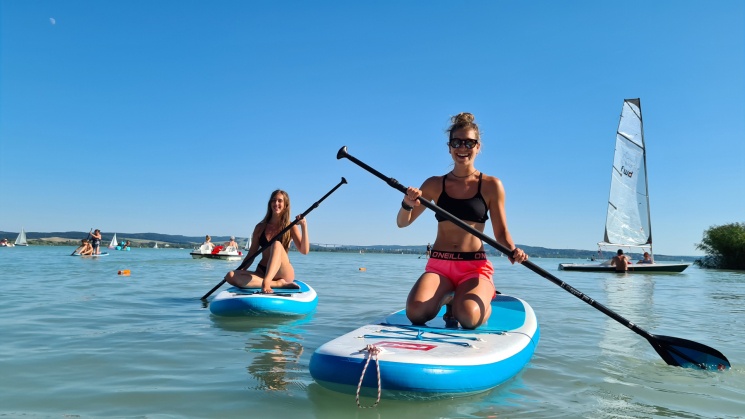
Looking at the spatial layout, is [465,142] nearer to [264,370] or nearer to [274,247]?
[264,370]

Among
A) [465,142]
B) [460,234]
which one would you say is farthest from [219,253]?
[465,142]

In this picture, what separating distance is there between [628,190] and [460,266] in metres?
25.5

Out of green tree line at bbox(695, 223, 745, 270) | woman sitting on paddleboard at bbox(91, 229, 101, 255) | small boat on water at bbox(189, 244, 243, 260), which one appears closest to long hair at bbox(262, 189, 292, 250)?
small boat on water at bbox(189, 244, 243, 260)

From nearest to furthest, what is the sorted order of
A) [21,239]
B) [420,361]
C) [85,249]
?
[420,361], [85,249], [21,239]

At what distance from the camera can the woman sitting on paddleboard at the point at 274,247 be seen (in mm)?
6801

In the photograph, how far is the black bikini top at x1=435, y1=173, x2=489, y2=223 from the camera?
4.20 m

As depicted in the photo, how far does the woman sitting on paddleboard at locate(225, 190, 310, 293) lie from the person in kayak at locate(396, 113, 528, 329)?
2.95 metres

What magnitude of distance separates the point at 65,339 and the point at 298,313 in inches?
98.7

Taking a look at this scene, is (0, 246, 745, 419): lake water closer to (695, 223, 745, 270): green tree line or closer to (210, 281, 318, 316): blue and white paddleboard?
(210, 281, 318, 316): blue and white paddleboard

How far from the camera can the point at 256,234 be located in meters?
7.25

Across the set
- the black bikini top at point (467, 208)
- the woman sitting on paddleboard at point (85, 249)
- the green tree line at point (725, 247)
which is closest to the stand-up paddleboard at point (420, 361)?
the black bikini top at point (467, 208)

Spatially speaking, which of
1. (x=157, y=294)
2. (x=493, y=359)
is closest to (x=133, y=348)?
(x=493, y=359)

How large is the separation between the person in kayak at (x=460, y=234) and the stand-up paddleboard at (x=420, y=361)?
1.23ft

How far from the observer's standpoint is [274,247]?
270 inches
